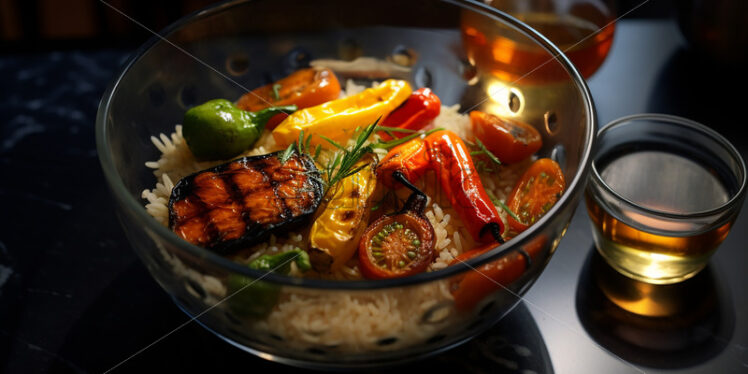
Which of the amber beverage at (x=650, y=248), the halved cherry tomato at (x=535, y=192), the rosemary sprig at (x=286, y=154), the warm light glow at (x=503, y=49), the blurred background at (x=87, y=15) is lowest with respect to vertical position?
the blurred background at (x=87, y=15)

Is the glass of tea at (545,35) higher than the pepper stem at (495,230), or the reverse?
the glass of tea at (545,35)

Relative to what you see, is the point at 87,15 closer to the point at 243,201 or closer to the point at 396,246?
the point at 243,201

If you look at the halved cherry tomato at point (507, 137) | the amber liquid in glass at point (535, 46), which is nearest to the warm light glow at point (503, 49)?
the amber liquid in glass at point (535, 46)

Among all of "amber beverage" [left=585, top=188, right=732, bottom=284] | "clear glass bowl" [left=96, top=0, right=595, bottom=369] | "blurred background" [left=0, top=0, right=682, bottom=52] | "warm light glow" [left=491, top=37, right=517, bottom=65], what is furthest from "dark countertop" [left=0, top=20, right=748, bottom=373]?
"blurred background" [left=0, top=0, right=682, bottom=52]

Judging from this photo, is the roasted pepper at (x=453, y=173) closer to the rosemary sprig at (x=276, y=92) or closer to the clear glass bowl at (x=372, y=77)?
the clear glass bowl at (x=372, y=77)

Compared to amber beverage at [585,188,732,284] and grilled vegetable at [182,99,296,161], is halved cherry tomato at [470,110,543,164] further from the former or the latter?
grilled vegetable at [182,99,296,161]

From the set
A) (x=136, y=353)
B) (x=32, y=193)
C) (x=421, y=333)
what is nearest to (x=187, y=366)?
(x=136, y=353)
